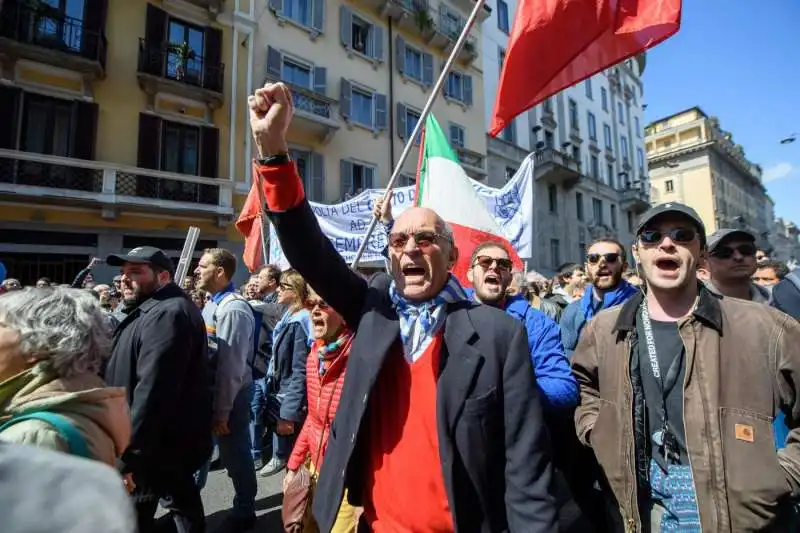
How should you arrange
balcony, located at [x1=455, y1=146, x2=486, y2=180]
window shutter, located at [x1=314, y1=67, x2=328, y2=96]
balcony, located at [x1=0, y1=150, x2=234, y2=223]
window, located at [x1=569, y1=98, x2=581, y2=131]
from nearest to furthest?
balcony, located at [x1=0, y1=150, x2=234, y2=223]
window shutter, located at [x1=314, y1=67, x2=328, y2=96]
balcony, located at [x1=455, y1=146, x2=486, y2=180]
window, located at [x1=569, y1=98, x2=581, y2=131]

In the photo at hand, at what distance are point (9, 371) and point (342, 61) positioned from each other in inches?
682

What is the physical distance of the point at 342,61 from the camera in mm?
17016

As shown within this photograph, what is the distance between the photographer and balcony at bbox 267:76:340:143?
1514cm

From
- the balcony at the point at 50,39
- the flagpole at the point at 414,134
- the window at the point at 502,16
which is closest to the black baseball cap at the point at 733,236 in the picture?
the flagpole at the point at 414,134

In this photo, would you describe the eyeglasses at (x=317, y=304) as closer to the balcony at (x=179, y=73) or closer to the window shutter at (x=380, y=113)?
the balcony at (x=179, y=73)

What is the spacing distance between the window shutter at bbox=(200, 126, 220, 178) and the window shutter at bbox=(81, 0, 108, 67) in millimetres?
2952

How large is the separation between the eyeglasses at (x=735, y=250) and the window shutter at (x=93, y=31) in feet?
47.1

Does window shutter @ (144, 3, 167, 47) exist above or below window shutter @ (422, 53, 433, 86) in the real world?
below

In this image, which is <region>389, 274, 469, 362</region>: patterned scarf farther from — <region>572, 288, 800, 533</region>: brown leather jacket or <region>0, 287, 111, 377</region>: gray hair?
<region>0, 287, 111, 377</region>: gray hair

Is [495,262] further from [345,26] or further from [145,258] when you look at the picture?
[345,26]

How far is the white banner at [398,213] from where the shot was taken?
7.00m

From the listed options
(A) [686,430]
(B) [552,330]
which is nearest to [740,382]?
(A) [686,430]

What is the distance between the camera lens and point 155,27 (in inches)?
518

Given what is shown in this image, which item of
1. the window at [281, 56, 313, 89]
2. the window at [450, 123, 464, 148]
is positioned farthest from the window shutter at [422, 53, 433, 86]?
the window at [281, 56, 313, 89]
